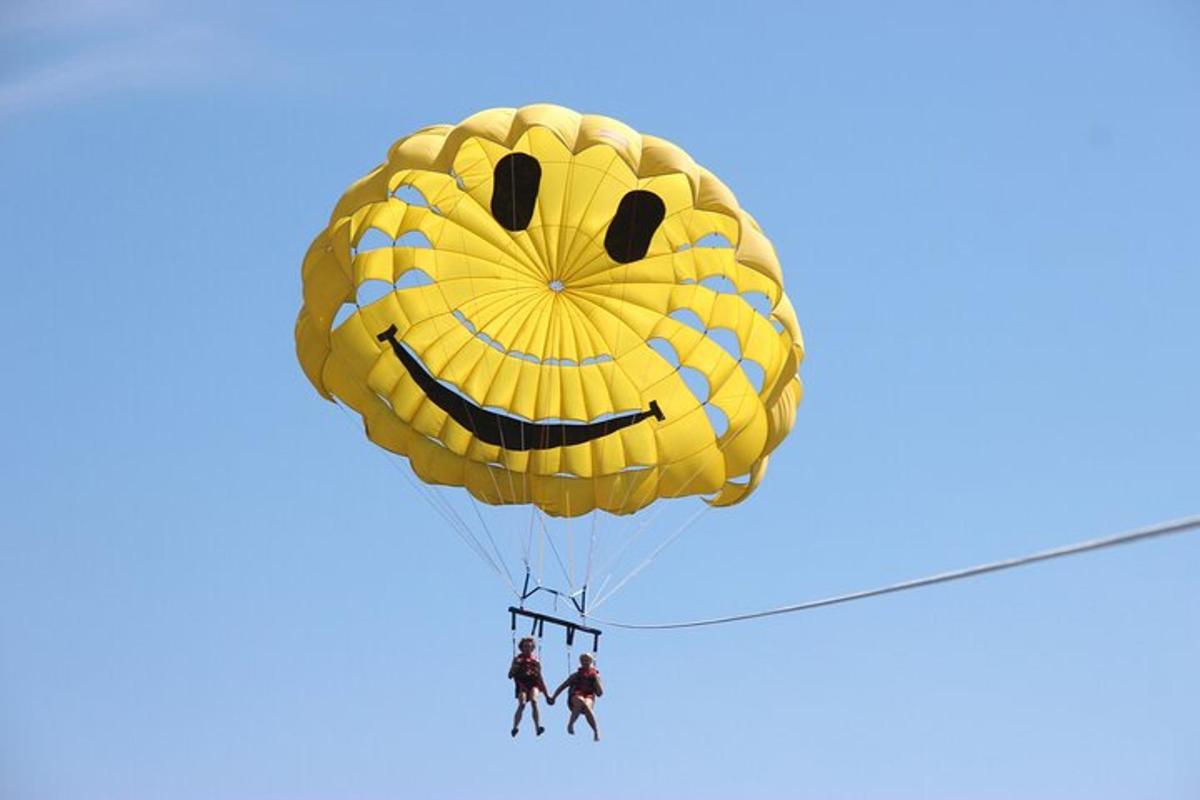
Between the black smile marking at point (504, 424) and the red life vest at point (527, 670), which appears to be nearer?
the red life vest at point (527, 670)

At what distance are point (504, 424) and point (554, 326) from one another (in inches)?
41.6

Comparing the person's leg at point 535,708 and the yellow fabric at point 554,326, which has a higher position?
the yellow fabric at point 554,326

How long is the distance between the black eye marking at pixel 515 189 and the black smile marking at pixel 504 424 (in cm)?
170

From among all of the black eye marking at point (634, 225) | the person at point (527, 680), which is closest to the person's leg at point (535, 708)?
the person at point (527, 680)

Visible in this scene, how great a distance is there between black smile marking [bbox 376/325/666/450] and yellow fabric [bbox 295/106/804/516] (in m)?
0.11

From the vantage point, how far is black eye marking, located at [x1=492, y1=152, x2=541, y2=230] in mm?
17062

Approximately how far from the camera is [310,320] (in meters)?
17.8

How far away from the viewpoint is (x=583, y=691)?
55.0 feet

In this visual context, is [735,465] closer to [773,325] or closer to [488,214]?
[773,325]

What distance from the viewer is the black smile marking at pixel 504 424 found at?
713 inches

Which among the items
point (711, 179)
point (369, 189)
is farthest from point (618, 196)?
point (369, 189)

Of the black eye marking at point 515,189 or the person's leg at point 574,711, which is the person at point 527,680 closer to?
the person's leg at point 574,711

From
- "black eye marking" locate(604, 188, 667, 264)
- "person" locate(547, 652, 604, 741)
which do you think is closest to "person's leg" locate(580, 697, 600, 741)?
"person" locate(547, 652, 604, 741)

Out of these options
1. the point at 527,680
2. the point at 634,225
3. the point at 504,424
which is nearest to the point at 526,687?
the point at 527,680
